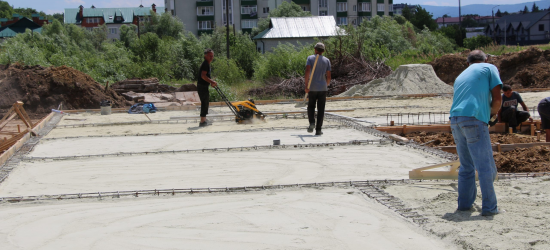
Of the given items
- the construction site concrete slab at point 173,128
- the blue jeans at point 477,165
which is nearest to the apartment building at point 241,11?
the construction site concrete slab at point 173,128

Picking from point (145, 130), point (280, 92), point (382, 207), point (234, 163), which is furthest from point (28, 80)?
point (382, 207)

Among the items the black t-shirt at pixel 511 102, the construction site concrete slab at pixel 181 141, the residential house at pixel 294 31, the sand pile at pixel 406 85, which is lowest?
the construction site concrete slab at pixel 181 141

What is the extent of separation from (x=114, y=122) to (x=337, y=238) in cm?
955

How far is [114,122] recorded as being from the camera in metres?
12.2

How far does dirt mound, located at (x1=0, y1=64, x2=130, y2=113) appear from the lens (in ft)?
52.6

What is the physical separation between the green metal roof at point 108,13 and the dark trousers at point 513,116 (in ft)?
350

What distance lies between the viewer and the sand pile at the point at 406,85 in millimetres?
17922

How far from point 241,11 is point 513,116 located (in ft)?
217

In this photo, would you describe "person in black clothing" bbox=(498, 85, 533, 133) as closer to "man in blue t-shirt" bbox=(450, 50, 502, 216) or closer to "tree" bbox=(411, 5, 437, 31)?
"man in blue t-shirt" bbox=(450, 50, 502, 216)

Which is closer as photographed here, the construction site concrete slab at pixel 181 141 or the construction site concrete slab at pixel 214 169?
the construction site concrete slab at pixel 214 169

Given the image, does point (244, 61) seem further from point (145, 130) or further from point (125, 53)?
point (145, 130)

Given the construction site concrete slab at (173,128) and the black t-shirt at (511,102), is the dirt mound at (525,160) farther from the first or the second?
the construction site concrete slab at (173,128)

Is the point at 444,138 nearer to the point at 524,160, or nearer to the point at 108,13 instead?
the point at 524,160

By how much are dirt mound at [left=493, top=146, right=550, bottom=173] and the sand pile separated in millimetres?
10822
